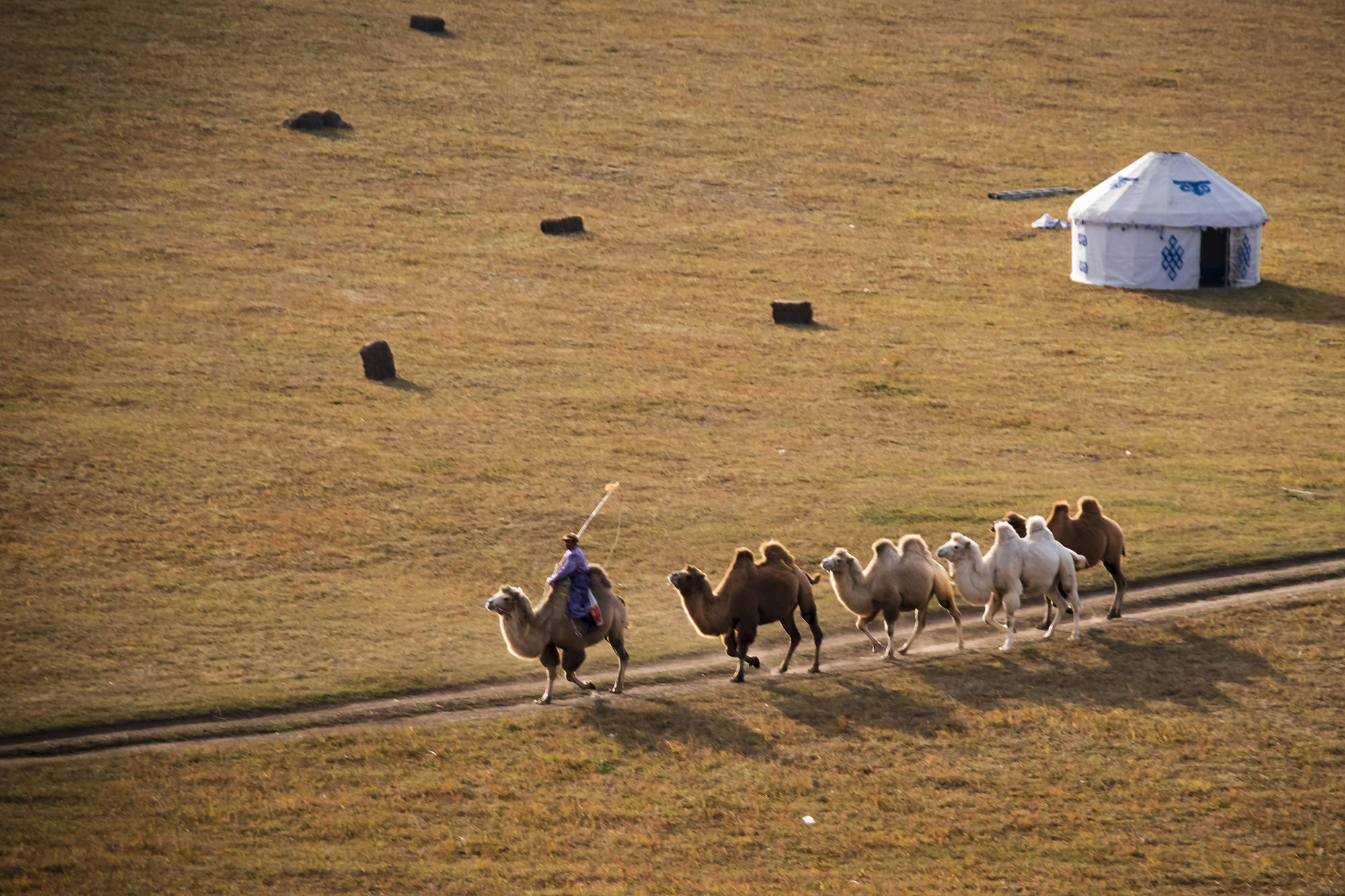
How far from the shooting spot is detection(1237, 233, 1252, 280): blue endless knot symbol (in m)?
39.7

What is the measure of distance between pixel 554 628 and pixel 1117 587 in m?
8.21

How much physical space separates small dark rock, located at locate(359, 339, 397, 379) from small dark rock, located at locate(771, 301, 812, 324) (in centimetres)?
1037

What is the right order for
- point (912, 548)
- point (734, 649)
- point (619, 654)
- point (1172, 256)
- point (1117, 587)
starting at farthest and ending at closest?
point (1172, 256), point (1117, 587), point (912, 548), point (734, 649), point (619, 654)

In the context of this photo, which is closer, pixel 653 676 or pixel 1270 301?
pixel 653 676

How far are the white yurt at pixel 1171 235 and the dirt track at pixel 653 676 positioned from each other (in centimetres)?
1994

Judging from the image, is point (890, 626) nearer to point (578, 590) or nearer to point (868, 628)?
point (868, 628)

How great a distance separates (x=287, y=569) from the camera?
2184cm

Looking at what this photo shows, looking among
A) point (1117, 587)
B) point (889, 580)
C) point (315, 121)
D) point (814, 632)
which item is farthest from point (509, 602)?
point (315, 121)

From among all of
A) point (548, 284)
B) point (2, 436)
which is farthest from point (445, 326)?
point (2, 436)

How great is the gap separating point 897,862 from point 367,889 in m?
5.23

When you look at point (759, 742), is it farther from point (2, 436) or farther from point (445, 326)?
point (445, 326)

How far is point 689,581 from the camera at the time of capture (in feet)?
57.4

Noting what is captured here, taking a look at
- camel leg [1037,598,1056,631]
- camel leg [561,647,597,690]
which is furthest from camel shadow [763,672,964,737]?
camel leg [1037,598,1056,631]

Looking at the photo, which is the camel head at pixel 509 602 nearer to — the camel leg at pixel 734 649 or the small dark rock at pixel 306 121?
the camel leg at pixel 734 649
